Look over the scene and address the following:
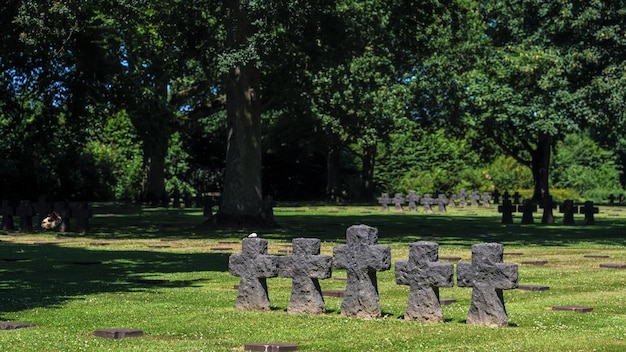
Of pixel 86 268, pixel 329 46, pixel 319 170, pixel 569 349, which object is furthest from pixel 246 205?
pixel 319 170

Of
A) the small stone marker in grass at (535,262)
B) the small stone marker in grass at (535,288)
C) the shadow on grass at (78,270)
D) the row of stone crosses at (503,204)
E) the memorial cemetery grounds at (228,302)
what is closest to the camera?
the memorial cemetery grounds at (228,302)

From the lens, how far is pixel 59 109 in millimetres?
41156

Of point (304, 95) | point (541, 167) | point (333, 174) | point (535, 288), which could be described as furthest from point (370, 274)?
point (333, 174)

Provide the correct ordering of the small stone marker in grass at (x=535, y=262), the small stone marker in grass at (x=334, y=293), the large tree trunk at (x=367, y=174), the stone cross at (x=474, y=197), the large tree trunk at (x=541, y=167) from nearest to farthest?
the small stone marker in grass at (x=334, y=293)
the small stone marker in grass at (x=535, y=262)
the large tree trunk at (x=541, y=167)
the stone cross at (x=474, y=197)
the large tree trunk at (x=367, y=174)

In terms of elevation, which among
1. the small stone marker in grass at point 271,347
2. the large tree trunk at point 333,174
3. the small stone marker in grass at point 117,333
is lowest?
the small stone marker in grass at point 117,333

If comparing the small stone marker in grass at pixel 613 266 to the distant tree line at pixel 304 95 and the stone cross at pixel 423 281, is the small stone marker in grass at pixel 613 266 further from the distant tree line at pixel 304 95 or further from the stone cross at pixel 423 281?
the distant tree line at pixel 304 95

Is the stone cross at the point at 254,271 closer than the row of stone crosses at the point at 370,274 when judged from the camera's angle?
No

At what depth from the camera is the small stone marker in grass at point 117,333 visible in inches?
476

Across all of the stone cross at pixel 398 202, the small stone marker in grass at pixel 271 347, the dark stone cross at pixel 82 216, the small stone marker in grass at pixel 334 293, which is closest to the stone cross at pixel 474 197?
the stone cross at pixel 398 202

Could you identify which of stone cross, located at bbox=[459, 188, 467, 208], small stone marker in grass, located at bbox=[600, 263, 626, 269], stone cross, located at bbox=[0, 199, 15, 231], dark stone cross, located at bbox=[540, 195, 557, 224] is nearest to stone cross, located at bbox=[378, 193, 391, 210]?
stone cross, located at bbox=[459, 188, 467, 208]

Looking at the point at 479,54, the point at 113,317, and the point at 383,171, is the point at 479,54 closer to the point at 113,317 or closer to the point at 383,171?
the point at 383,171

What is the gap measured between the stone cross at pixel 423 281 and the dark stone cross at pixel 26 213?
23763 mm

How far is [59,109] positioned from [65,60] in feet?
9.21

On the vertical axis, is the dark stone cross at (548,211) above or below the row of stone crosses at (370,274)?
above
